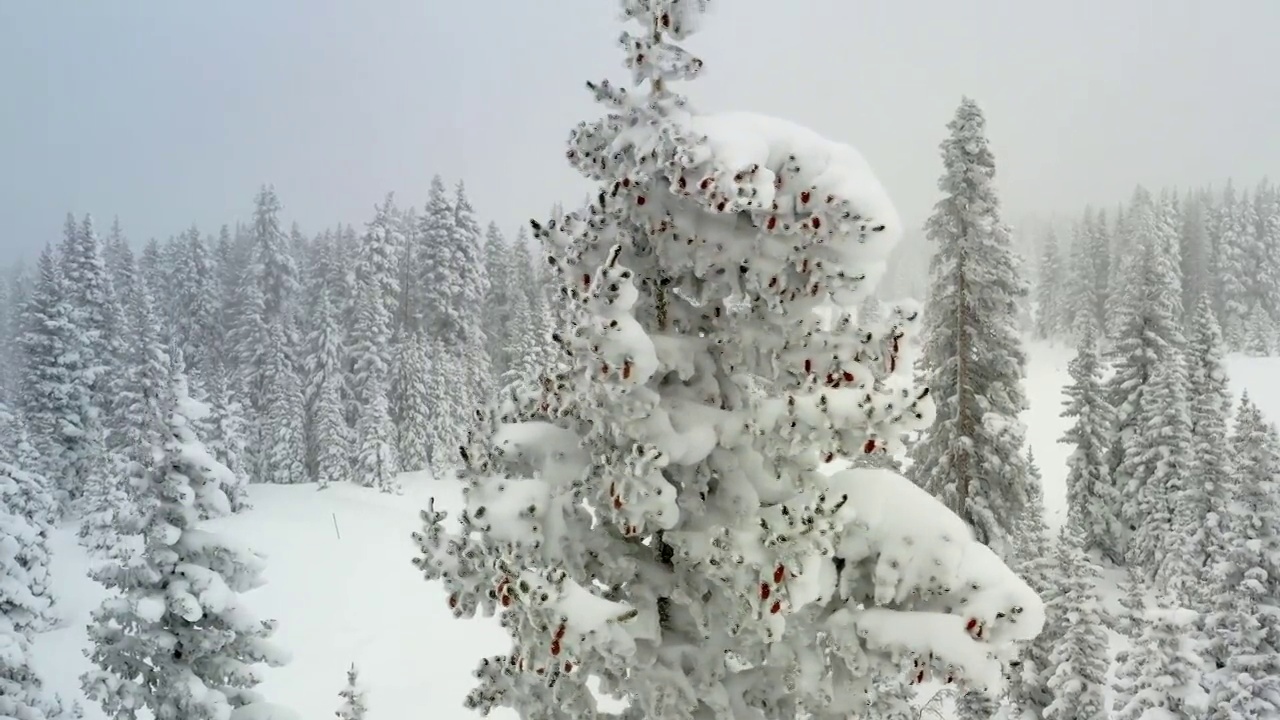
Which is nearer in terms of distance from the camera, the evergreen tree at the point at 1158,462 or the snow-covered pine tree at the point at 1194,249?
the evergreen tree at the point at 1158,462

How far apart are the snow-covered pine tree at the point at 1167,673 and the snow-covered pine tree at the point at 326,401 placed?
38.2 metres

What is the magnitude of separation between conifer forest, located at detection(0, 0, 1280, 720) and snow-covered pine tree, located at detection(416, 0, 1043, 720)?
0.08 feet

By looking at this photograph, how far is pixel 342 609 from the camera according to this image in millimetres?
28219

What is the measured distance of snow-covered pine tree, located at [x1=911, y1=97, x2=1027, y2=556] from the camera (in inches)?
807

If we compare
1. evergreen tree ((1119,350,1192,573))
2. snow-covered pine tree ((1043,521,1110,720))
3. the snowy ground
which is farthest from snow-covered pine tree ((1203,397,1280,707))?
the snowy ground

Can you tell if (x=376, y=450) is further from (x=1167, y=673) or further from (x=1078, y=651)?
(x=1167, y=673)

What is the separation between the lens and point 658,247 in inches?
224

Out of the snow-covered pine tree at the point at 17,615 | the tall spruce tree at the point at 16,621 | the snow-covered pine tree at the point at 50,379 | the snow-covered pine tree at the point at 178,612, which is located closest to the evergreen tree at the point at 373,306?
the snow-covered pine tree at the point at 50,379

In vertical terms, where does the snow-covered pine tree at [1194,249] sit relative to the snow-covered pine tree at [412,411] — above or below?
above

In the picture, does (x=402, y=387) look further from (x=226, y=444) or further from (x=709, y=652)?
(x=709, y=652)

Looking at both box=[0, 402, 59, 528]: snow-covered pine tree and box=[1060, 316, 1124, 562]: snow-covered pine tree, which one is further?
box=[1060, 316, 1124, 562]: snow-covered pine tree

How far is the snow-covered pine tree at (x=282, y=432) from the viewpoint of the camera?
4762cm

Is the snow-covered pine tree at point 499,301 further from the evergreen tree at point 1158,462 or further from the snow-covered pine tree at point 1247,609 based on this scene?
the snow-covered pine tree at point 1247,609

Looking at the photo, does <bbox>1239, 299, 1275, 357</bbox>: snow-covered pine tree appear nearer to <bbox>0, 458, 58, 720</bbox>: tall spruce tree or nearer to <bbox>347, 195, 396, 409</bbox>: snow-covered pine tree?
<bbox>347, 195, 396, 409</bbox>: snow-covered pine tree
